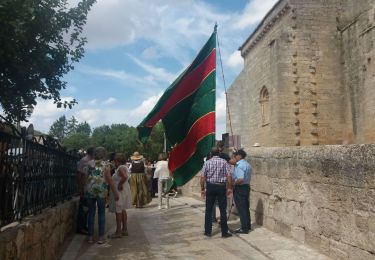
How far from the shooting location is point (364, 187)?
206 inches

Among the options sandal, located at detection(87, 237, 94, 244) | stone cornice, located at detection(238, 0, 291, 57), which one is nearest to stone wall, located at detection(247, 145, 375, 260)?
sandal, located at detection(87, 237, 94, 244)

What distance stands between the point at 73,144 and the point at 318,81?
68.8 meters

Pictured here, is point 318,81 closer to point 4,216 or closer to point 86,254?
point 86,254

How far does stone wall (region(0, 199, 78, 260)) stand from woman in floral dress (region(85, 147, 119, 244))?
424mm

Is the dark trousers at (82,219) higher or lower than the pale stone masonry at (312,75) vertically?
lower

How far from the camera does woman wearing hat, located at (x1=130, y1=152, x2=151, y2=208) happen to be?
44.4 ft

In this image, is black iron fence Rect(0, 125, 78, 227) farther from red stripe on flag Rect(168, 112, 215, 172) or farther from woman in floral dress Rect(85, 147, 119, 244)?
red stripe on flag Rect(168, 112, 215, 172)

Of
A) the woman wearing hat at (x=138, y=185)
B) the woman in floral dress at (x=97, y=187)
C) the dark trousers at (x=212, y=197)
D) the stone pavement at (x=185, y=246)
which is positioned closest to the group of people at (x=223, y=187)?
the dark trousers at (x=212, y=197)

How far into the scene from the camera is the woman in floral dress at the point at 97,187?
25.6 ft

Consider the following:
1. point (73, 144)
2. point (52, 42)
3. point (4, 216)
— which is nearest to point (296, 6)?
point (52, 42)

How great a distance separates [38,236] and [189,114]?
474 cm

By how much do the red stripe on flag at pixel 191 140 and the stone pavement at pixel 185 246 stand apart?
4.68ft

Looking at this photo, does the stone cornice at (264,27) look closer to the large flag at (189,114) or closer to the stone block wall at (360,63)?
the stone block wall at (360,63)

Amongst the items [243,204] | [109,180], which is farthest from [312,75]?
[109,180]
